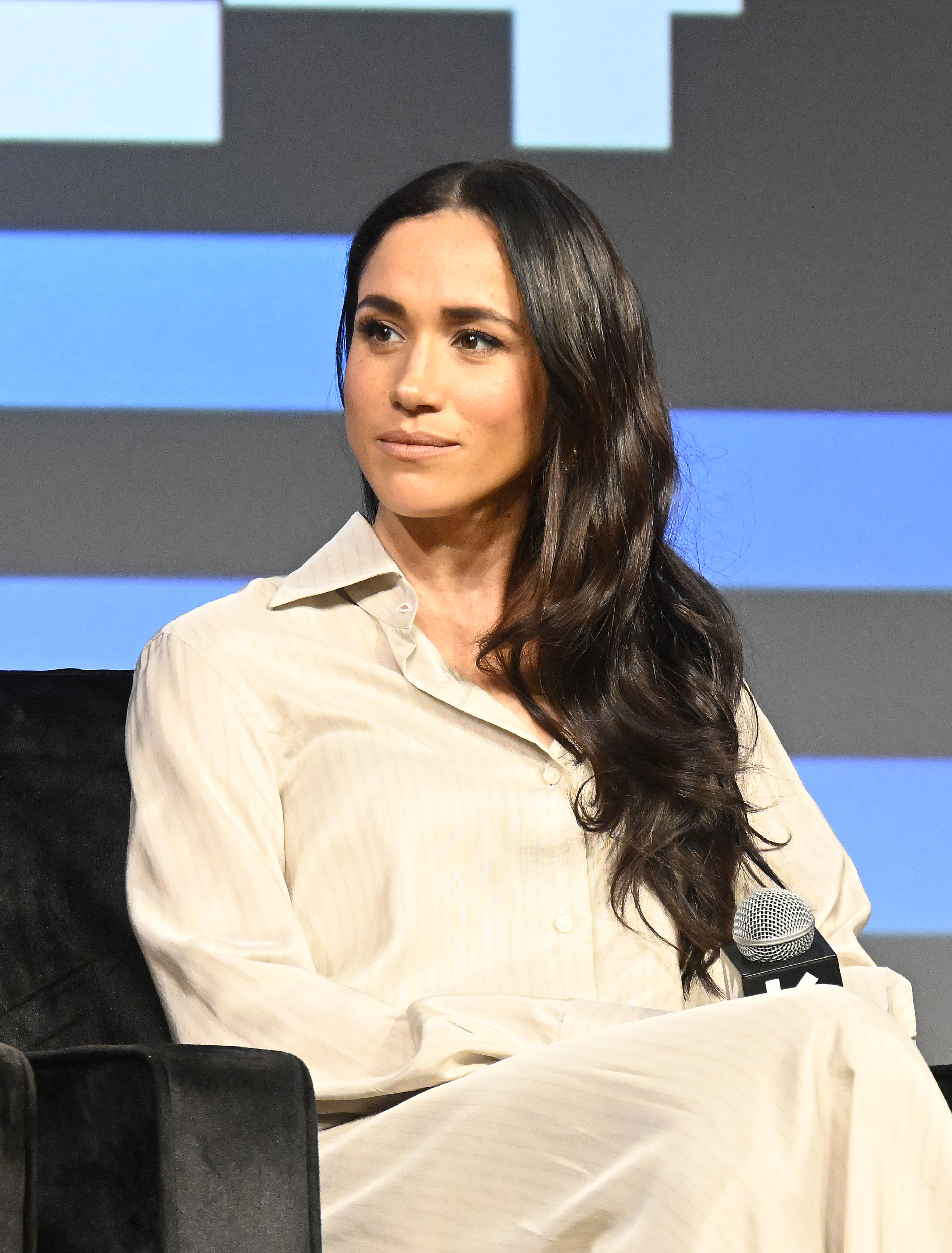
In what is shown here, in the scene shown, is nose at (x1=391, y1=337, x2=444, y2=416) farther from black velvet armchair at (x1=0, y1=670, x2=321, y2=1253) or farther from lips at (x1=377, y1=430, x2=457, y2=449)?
black velvet armchair at (x1=0, y1=670, x2=321, y2=1253)

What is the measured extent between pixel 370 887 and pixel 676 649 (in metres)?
0.47

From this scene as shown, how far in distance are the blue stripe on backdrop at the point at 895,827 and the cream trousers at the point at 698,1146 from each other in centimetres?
147

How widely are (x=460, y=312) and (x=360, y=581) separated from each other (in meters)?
0.29

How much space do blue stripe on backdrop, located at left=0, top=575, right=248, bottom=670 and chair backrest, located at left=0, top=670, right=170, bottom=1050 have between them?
68 cm

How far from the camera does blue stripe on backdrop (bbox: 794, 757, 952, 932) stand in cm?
268

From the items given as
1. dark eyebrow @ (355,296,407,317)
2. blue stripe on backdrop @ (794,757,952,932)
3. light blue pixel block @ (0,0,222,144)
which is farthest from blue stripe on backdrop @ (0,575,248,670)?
blue stripe on backdrop @ (794,757,952,932)

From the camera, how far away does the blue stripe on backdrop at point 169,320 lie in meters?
2.58

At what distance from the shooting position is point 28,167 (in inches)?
102

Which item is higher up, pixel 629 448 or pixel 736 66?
pixel 736 66

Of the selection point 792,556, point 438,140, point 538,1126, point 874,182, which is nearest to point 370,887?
point 538,1126

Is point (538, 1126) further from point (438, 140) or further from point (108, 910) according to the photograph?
point (438, 140)

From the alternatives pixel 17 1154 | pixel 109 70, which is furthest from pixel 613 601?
pixel 109 70

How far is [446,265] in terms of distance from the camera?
175 centimetres

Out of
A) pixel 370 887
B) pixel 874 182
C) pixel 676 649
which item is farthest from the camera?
pixel 874 182
